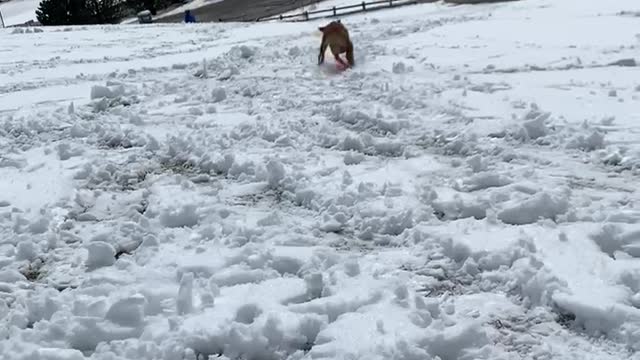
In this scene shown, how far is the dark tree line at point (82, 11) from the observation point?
44.9 m

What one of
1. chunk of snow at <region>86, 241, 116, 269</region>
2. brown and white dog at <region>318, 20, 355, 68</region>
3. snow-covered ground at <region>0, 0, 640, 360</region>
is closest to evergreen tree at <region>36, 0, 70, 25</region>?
snow-covered ground at <region>0, 0, 640, 360</region>

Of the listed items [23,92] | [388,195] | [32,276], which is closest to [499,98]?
[388,195]

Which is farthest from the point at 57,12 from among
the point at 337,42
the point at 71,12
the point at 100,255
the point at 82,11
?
the point at 100,255

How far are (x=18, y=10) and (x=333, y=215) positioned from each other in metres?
73.4

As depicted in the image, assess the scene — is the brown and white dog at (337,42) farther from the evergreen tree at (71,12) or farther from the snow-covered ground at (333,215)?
the evergreen tree at (71,12)

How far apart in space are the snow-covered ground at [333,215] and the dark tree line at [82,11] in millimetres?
36617

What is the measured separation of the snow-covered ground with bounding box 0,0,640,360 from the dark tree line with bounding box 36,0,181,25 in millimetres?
36617

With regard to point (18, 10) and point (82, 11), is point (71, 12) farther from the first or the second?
point (18, 10)

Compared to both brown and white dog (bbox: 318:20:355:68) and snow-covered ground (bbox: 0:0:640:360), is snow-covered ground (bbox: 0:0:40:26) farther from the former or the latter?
snow-covered ground (bbox: 0:0:640:360)

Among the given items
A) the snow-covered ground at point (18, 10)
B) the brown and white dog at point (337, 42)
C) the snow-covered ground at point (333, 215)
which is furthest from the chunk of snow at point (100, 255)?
the snow-covered ground at point (18, 10)

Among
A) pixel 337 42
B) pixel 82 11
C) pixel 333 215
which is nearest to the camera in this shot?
pixel 333 215

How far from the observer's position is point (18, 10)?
2768 inches

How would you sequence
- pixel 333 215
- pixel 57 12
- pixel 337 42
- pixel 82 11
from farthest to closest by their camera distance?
pixel 82 11
pixel 57 12
pixel 337 42
pixel 333 215

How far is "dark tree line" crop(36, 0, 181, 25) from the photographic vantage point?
44875mm
